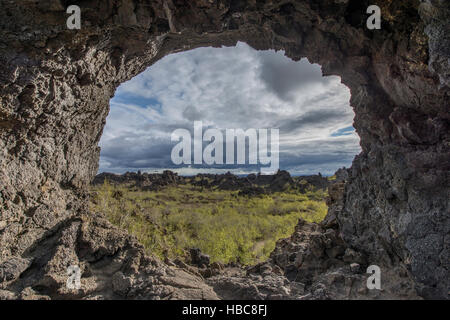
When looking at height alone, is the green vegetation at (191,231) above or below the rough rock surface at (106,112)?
below

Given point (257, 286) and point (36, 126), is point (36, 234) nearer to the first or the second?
point (36, 126)

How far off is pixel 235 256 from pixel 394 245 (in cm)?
585

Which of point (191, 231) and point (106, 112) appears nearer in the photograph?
point (106, 112)

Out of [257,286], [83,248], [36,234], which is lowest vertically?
[257,286]

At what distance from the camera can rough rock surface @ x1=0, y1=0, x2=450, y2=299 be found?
2.93 meters

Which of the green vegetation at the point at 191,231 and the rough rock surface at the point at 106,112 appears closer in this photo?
the rough rock surface at the point at 106,112

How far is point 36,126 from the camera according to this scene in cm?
326

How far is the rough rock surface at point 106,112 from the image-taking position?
293 centimetres

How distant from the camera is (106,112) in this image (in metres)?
4.70

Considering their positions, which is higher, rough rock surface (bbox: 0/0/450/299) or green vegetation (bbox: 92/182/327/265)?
rough rock surface (bbox: 0/0/450/299)

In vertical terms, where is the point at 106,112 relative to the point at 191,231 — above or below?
above

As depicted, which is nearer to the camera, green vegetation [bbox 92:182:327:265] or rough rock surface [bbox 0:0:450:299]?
rough rock surface [bbox 0:0:450:299]
